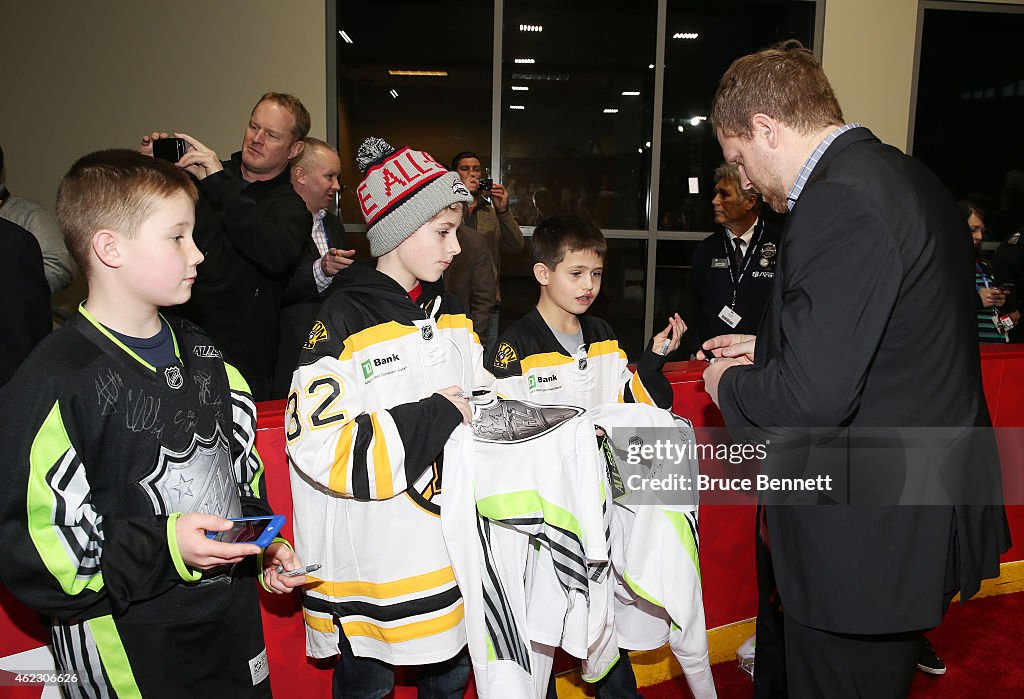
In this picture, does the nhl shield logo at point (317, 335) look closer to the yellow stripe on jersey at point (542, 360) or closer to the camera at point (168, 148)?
the yellow stripe on jersey at point (542, 360)

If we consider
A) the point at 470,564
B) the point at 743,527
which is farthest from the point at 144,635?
the point at 743,527

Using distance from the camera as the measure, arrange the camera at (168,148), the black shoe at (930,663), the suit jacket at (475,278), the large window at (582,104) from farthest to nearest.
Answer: the large window at (582,104) → the suit jacket at (475,278) → the black shoe at (930,663) → the camera at (168,148)

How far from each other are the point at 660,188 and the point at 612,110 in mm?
764

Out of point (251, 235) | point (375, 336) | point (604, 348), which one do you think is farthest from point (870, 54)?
point (375, 336)

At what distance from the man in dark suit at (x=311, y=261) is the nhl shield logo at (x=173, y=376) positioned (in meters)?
1.35

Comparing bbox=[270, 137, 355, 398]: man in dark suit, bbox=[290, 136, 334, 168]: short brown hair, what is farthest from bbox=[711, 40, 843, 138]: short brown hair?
bbox=[290, 136, 334, 168]: short brown hair

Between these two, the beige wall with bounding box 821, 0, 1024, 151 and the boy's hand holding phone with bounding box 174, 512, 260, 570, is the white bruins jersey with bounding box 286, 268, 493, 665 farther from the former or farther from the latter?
the beige wall with bounding box 821, 0, 1024, 151

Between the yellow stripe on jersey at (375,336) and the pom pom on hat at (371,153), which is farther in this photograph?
the pom pom on hat at (371,153)

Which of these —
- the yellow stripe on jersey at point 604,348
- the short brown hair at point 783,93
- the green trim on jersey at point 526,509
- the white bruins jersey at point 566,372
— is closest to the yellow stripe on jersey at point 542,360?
the white bruins jersey at point 566,372

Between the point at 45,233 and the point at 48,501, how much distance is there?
2.02 m

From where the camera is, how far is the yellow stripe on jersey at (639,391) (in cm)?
221

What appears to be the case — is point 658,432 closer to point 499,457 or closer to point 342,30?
point 499,457

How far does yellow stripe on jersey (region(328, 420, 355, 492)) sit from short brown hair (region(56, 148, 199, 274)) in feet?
1.74

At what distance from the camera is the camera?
2391 millimetres
